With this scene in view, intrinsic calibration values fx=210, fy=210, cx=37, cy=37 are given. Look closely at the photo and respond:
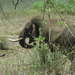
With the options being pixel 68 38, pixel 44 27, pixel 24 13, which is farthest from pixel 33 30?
pixel 24 13

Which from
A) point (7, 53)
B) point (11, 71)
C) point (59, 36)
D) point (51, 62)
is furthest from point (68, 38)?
point (7, 53)

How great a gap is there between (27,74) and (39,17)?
6.51 ft

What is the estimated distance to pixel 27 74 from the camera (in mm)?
3973

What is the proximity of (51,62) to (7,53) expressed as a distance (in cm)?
314

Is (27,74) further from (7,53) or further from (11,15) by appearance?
(11,15)

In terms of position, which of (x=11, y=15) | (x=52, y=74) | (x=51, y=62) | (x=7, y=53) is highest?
(x=51, y=62)

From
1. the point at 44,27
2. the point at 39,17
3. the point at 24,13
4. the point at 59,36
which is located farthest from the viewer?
the point at 24,13

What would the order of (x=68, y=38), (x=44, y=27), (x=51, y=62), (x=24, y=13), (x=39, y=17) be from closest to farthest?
1. (x=51, y=62)
2. (x=68, y=38)
3. (x=44, y=27)
4. (x=39, y=17)
5. (x=24, y=13)

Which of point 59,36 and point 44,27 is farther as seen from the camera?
point 44,27

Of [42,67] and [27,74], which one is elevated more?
[42,67]

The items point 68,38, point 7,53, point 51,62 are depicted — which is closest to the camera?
point 51,62

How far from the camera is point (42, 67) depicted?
370cm

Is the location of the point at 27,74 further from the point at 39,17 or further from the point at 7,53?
the point at 7,53

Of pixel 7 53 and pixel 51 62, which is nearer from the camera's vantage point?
pixel 51 62
